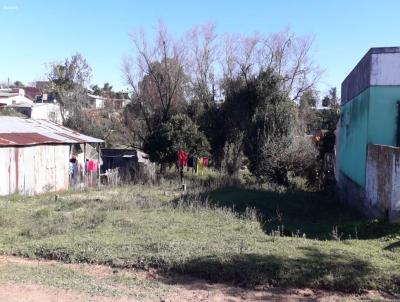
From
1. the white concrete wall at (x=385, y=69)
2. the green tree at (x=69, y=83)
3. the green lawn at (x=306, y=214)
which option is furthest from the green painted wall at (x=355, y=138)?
the green tree at (x=69, y=83)

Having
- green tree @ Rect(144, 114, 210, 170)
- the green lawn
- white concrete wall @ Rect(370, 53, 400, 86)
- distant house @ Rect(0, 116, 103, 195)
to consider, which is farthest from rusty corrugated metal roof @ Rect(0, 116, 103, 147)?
white concrete wall @ Rect(370, 53, 400, 86)

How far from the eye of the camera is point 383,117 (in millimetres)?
13820

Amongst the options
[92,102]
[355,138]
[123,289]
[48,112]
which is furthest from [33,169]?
[92,102]

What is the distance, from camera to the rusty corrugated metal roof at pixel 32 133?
18969 mm

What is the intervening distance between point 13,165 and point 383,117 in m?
13.0

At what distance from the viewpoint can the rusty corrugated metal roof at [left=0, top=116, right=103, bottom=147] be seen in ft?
62.2

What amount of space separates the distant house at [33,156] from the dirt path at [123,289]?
38.4ft

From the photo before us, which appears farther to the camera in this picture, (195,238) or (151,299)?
(195,238)

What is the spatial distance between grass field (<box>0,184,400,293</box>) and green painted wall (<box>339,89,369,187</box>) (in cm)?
171

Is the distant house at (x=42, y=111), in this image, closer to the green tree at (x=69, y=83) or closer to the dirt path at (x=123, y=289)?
the green tree at (x=69, y=83)

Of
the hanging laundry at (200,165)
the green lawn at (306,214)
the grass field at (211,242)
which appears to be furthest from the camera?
the hanging laundry at (200,165)

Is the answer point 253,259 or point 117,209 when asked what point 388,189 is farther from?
point 117,209

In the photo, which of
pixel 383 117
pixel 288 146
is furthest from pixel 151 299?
pixel 288 146

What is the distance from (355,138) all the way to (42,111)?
109 feet
